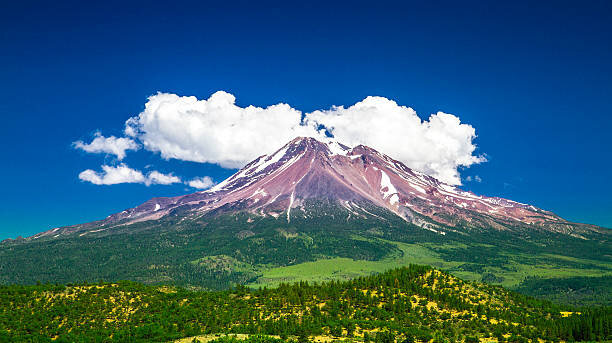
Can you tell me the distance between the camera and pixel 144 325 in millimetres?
84250

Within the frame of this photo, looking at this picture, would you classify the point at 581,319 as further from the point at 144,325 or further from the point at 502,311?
the point at 144,325

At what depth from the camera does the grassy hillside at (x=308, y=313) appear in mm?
81750

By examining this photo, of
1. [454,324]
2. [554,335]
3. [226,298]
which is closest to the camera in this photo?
[554,335]

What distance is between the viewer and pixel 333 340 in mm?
76812

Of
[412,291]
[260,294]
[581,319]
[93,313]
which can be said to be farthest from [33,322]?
[581,319]

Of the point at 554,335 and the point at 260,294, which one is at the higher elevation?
the point at 260,294

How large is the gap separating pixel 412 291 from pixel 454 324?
1410 centimetres

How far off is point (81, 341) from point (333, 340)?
4369cm

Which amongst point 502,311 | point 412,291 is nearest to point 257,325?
point 412,291

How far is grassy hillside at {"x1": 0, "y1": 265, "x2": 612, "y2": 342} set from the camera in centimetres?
8175

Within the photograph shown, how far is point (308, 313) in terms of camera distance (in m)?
92.3

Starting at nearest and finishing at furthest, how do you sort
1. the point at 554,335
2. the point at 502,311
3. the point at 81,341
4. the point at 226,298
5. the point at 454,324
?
the point at 81,341
the point at 554,335
the point at 454,324
the point at 502,311
the point at 226,298

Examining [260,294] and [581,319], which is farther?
[260,294]

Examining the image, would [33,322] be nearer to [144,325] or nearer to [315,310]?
[144,325]
